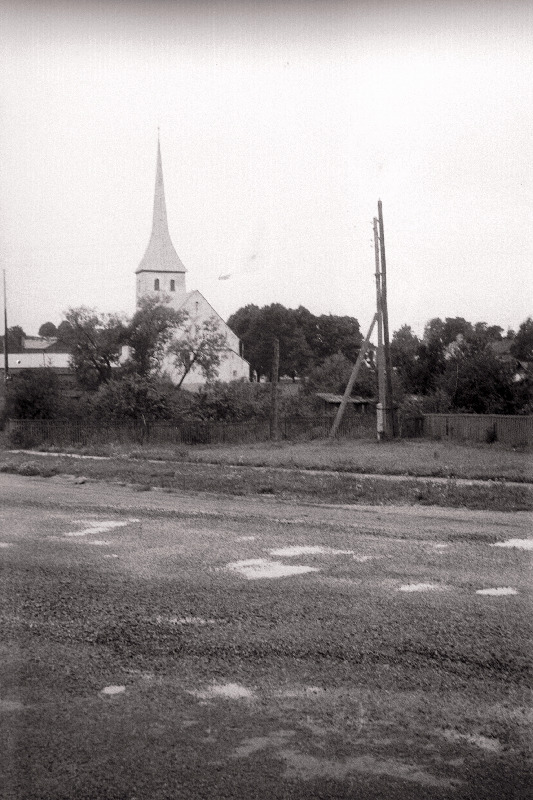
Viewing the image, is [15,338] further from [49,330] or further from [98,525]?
[98,525]

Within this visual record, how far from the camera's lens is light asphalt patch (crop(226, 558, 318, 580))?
26.6ft

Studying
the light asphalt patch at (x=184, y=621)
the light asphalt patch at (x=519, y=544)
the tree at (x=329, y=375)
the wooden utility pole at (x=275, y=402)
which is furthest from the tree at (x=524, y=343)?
the light asphalt patch at (x=184, y=621)

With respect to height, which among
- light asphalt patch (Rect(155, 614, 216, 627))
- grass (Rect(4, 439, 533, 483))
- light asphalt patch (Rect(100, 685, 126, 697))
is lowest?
grass (Rect(4, 439, 533, 483))

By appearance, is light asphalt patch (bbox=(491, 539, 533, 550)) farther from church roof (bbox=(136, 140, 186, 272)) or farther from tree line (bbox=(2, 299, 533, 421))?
tree line (bbox=(2, 299, 533, 421))

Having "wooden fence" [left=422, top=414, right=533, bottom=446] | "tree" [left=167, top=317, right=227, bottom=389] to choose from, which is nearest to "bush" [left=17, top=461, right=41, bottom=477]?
"wooden fence" [left=422, top=414, right=533, bottom=446]

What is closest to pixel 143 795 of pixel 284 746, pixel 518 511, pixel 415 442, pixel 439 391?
pixel 284 746

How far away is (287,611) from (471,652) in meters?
1.53

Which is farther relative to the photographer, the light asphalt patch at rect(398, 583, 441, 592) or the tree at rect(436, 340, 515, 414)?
the tree at rect(436, 340, 515, 414)

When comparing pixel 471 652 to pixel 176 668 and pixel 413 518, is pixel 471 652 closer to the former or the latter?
pixel 176 668

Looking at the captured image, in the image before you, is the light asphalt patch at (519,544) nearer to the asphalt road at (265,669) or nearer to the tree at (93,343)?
the asphalt road at (265,669)

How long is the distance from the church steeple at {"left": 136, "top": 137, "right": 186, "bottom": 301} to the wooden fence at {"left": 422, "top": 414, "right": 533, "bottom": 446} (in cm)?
1112

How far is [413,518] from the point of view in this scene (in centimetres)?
1263

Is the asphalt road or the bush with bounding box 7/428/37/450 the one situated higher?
the bush with bounding box 7/428/37/450

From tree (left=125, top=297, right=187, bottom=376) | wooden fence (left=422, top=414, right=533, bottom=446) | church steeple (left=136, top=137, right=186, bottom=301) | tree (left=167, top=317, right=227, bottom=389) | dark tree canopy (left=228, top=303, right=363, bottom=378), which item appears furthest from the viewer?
tree (left=167, top=317, right=227, bottom=389)
